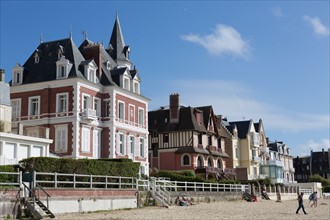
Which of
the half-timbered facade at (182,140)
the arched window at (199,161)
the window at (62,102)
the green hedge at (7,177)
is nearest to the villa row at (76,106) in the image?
the window at (62,102)

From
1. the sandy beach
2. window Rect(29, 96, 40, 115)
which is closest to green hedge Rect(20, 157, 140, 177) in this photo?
the sandy beach

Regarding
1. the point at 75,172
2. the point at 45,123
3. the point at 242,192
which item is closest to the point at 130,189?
the point at 75,172

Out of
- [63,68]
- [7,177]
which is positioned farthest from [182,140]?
[7,177]

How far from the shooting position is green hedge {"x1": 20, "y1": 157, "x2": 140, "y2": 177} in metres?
22.6

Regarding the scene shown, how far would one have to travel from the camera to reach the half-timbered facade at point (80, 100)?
123 ft

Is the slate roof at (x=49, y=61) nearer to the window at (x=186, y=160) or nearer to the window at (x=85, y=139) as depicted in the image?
the window at (x=85, y=139)

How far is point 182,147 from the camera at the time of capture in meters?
53.7

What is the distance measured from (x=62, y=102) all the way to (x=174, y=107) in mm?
20214

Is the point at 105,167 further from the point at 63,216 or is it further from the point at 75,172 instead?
the point at 63,216

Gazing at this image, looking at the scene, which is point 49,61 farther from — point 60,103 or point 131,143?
point 131,143

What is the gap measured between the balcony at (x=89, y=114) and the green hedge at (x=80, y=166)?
8.85m

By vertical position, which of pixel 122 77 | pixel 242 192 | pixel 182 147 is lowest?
pixel 242 192

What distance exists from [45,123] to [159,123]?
66.5 feet

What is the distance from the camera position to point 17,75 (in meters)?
40.4
